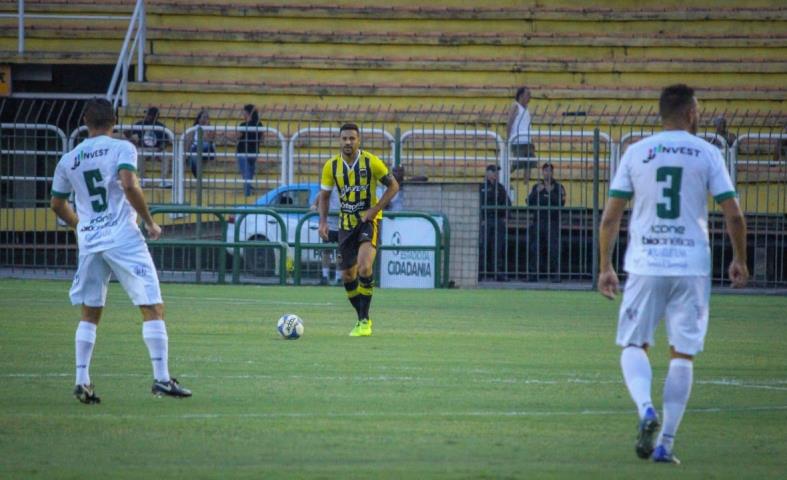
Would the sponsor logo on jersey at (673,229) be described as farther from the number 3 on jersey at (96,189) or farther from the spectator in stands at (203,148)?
the spectator in stands at (203,148)

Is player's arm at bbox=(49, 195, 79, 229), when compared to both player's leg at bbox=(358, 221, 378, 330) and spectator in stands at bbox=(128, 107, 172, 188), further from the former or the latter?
spectator in stands at bbox=(128, 107, 172, 188)

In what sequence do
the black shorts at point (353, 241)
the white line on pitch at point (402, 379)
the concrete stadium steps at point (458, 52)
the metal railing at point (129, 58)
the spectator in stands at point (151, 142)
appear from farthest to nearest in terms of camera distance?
1. the concrete stadium steps at point (458, 52)
2. the metal railing at point (129, 58)
3. the spectator in stands at point (151, 142)
4. the black shorts at point (353, 241)
5. the white line on pitch at point (402, 379)

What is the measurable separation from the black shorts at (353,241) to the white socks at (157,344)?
18.1 ft

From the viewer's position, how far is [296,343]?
14.1 m

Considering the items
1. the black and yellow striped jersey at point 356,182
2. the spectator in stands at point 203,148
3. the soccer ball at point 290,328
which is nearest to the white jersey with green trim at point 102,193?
the soccer ball at point 290,328

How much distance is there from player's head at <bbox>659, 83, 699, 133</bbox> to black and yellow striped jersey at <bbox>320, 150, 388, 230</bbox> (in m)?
7.32

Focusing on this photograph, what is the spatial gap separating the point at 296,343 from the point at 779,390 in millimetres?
4845

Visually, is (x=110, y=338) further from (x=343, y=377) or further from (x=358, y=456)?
(x=358, y=456)

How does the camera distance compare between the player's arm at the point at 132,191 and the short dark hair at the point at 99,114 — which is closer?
the player's arm at the point at 132,191

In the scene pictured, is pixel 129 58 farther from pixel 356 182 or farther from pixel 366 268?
pixel 366 268

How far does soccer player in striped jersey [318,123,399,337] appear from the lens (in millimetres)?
15070

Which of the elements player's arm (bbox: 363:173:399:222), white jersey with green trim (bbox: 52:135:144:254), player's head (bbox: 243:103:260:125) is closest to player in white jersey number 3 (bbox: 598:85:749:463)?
white jersey with green trim (bbox: 52:135:144:254)

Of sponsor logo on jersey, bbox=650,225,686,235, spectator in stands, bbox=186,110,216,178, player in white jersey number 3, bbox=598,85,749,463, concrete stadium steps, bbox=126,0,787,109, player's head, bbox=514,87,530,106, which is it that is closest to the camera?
player in white jersey number 3, bbox=598,85,749,463

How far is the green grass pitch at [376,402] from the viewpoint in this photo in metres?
7.62
